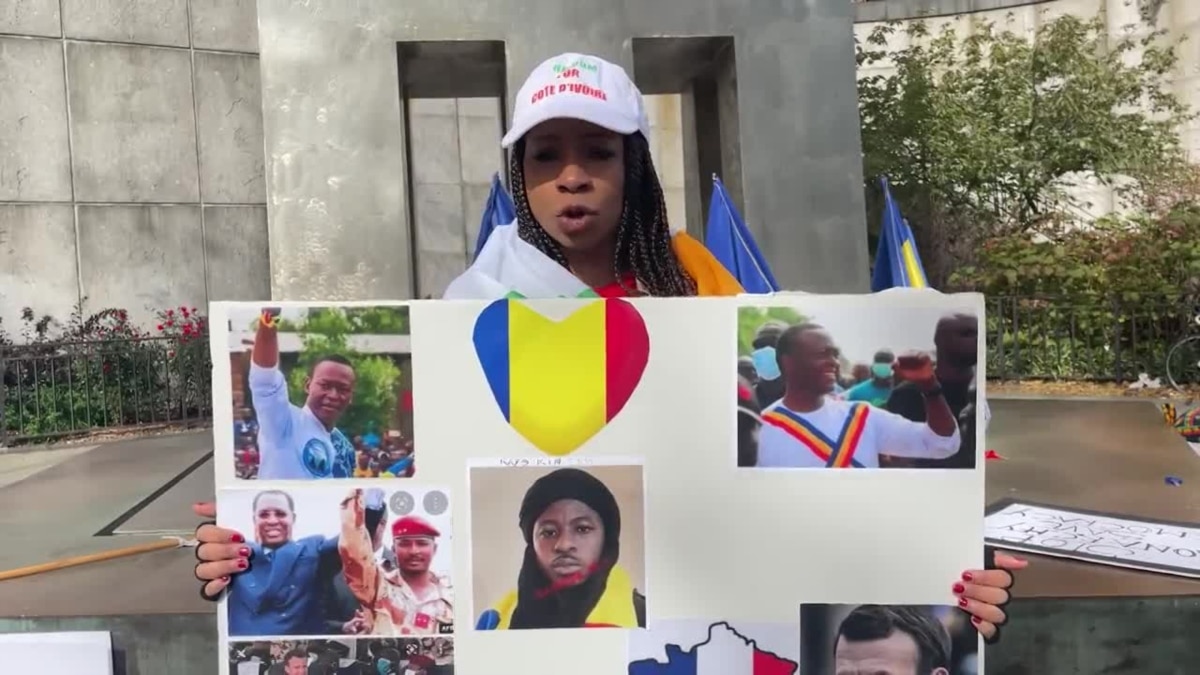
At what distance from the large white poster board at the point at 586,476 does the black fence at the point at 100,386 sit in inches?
361

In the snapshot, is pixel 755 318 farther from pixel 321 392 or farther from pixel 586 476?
pixel 321 392

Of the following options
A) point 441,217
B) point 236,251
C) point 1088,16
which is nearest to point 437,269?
point 441,217

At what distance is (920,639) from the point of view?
65.5 inches

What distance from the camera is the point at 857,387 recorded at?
163 cm

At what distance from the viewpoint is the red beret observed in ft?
5.45

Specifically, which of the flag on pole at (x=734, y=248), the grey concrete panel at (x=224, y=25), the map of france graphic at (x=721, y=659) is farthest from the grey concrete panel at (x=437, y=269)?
the map of france graphic at (x=721, y=659)

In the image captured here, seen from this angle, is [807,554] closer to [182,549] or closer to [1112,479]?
[182,549]

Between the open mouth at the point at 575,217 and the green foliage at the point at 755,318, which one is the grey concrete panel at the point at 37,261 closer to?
the open mouth at the point at 575,217

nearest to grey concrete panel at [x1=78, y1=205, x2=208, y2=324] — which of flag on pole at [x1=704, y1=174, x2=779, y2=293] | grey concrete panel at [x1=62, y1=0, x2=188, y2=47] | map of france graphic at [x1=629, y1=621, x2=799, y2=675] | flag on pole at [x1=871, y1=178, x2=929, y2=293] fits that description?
grey concrete panel at [x1=62, y1=0, x2=188, y2=47]

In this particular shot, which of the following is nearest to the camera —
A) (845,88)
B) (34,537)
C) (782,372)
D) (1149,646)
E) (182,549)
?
(782,372)

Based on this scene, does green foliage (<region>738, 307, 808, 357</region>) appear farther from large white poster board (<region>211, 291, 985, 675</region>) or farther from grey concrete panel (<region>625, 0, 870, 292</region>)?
grey concrete panel (<region>625, 0, 870, 292</region>)

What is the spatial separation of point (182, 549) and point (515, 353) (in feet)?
7.63

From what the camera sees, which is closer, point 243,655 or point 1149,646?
point 243,655

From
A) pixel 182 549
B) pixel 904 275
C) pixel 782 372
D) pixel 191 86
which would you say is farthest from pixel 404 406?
pixel 191 86
